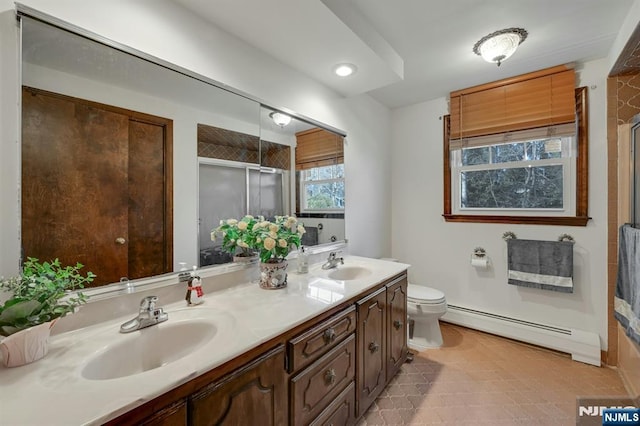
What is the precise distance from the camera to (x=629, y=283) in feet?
5.55

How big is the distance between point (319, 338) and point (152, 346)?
2.21 ft

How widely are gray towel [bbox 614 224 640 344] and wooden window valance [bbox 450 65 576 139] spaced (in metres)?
1.05

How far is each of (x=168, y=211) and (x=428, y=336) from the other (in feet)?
7.79

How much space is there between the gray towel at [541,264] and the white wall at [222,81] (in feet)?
4.06

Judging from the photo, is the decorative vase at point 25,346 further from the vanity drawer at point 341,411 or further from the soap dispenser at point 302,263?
the soap dispenser at point 302,263

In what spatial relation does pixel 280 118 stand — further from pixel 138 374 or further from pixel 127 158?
pixel 138 374

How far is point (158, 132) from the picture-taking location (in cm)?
126

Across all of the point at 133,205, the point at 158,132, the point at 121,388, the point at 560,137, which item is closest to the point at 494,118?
the point at 560,137

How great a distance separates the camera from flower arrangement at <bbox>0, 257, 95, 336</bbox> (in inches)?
30.0

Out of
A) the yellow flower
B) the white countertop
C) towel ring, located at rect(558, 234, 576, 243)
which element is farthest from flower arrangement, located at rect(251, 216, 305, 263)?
A: towel ring, located at rect(558, 234, 576, 243)

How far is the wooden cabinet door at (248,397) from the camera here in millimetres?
793

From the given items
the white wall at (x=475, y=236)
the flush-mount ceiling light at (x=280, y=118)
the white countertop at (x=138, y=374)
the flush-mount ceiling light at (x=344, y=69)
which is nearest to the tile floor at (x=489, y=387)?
the white wall at (x=475, y=236)

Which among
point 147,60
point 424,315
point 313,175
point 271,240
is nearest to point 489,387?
point 424,315

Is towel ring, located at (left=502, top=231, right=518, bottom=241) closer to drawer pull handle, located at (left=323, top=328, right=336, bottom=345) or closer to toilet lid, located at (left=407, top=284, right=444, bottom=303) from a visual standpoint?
toilet lid, located at (left=407, top=284, right=444, bottom=303)
